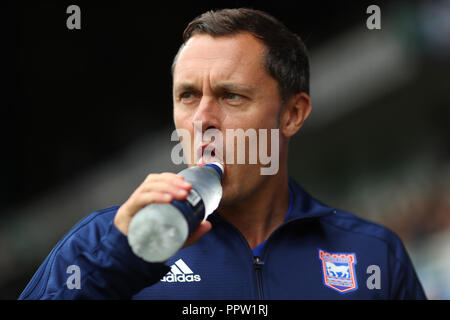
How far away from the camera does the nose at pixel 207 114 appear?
6.01 feet

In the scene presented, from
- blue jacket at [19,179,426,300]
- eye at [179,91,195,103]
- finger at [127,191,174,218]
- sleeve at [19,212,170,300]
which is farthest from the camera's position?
eye at [179,91,195,103]

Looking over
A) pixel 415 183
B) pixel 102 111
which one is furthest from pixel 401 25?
pixel 102 111

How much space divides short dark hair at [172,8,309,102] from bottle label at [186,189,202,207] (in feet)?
3.03

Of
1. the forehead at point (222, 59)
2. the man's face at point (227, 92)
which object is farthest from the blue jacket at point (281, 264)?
the forehead at point (222, 59)

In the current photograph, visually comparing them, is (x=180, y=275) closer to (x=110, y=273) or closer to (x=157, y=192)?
(x=110, y=273)

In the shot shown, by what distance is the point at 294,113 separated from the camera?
224 centimetres

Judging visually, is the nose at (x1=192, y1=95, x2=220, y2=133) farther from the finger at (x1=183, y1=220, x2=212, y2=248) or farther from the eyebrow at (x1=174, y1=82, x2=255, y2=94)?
the finger at (x1=183, y1=220, x2=212, y2=248)

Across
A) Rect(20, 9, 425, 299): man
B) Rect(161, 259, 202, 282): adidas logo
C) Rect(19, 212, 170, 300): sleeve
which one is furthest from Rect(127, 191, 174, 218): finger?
Rect(161, 259, 202, 282): adidas logo

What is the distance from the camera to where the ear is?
7.13 feet

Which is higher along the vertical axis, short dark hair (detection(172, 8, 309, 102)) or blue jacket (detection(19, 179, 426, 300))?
short dark hair (detection(172, 8, 309, 102))

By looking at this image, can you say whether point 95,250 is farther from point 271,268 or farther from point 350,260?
point 350,260

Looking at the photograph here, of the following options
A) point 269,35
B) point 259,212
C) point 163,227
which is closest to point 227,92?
point 269,35

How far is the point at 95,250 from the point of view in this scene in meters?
1.49

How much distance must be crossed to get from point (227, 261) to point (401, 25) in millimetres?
4402
